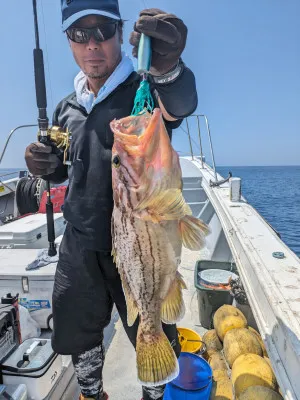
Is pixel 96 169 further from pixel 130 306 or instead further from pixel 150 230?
pixel 130 306

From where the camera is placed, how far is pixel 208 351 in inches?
137

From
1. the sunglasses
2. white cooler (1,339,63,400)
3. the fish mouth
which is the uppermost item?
the sunglasses

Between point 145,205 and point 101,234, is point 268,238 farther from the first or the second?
point 145,205

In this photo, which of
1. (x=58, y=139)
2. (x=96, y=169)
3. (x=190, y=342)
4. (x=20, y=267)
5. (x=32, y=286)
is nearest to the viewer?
(x=96, y=169)

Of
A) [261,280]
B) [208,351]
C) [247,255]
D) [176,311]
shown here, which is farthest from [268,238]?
[176,311]

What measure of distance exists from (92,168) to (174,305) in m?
0.99

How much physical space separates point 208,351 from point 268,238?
1362 millimetres

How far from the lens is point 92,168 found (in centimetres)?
214

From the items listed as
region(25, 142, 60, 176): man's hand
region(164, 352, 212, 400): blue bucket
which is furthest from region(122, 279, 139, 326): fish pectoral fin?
region(25, 142, 60, 176): man's hand

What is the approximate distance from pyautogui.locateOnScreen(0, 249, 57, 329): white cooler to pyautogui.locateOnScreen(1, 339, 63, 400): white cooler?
0.53 metres

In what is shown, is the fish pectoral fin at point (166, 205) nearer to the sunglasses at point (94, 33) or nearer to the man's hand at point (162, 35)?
the man's hand at point (162, 35)

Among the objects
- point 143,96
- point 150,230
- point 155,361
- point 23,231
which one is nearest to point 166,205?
point 150,230

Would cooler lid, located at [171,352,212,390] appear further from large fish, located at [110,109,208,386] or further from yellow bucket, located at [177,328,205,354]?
large fish, located at [110,109,208,386]

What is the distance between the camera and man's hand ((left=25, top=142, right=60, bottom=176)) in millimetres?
2430
